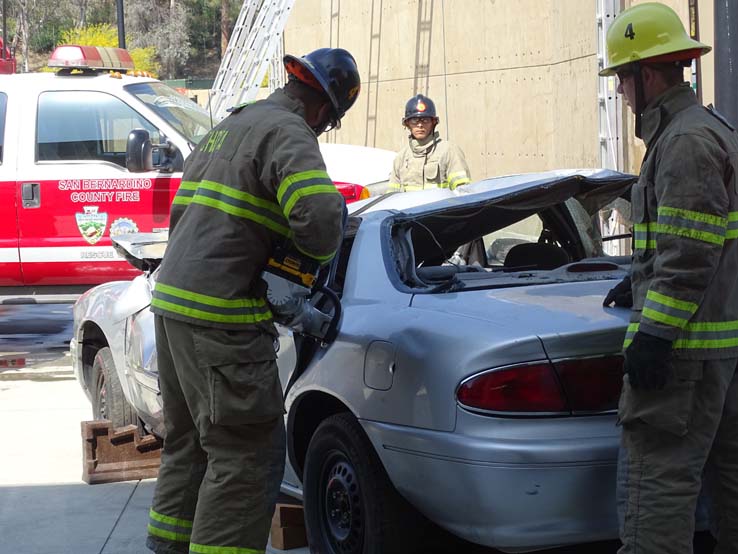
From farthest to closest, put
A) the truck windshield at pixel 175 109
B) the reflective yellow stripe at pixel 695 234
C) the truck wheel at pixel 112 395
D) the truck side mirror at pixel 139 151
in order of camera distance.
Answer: the truck windshield at pixel 175 109 → the truck side mirror at pixel 139 151 → the truck wheel at pixel 112 395 → the reflective yellow stripe at pixel 695 234

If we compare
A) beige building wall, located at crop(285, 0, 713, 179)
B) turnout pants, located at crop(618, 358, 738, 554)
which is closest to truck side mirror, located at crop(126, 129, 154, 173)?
beige building wall, located at crop(285, 0, 713, 179)

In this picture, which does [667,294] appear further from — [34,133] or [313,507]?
[34,133]

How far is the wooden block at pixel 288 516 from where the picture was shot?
15.3 feet

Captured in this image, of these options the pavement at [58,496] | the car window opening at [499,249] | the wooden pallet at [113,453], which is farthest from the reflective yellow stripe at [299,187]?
the wooden pallet at [113,453]

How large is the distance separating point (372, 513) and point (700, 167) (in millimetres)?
1567

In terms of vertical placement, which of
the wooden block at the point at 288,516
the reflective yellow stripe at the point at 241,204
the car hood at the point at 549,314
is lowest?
the wooden block at the point at 288,516

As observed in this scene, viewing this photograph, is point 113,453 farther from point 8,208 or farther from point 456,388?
point 8,208

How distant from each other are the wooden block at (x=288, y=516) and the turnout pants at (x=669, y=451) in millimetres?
1723

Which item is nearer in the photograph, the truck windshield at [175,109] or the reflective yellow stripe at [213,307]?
the reflective yellow stripe at [213,307]

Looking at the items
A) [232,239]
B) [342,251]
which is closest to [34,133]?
[342,251]

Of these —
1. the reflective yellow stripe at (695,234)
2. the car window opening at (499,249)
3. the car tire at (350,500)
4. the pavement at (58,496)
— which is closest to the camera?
the reflective yellow stripe at (695,234)

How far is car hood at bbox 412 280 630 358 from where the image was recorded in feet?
11.6

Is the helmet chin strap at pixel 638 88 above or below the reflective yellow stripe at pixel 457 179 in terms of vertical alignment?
above

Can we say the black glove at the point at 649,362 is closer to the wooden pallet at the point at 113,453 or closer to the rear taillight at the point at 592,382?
the rear taillight at the point at 592,382
